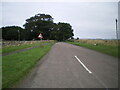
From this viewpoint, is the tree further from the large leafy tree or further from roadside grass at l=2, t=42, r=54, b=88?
roadside grass at l=2, t=42, r=54, b=88

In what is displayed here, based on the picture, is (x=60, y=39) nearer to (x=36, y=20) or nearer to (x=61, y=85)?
(x=36, y=20)

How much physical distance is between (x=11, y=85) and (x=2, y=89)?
391 millimetres

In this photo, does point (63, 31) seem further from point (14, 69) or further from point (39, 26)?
point (14, 69)

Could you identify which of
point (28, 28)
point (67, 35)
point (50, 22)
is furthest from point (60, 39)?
point (28, 28)

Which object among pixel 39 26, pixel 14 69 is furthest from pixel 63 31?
pixel 14 69

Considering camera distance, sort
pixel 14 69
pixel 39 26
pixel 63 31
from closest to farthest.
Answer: pixel 14 69 → pixel 39 26 → pixel 63 31

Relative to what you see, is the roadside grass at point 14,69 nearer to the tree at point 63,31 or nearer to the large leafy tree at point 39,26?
the large leafy tree at point 39,26

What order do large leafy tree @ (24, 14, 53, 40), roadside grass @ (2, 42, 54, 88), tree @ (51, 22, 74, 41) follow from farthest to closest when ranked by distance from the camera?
tree @ (51, 22, 74, 41) → large leafy tree @ (24, 14, 53, 40) → roadside grass @ (2, 42, 54, 88)

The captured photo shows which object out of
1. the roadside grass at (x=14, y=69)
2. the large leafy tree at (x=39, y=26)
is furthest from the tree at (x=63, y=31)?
the roadside grass at (x=14, y=69)

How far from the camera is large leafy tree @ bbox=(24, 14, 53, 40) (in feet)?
282

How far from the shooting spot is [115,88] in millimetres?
4730

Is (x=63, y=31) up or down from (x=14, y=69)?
up

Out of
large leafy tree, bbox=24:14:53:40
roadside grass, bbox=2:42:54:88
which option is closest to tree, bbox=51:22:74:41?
large leafy tree, bbox=24:14:53:40

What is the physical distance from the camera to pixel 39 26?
86.5m
